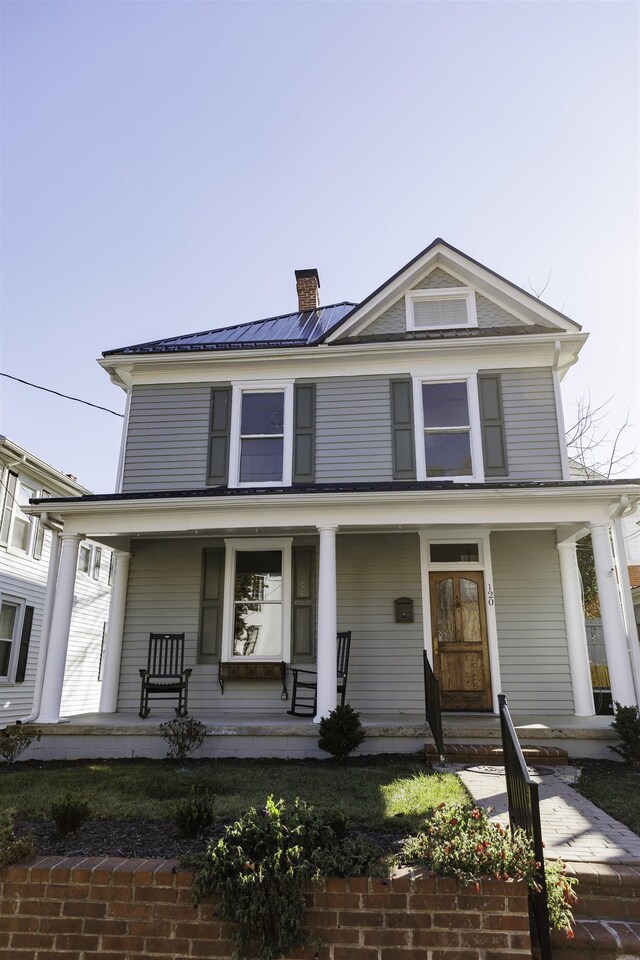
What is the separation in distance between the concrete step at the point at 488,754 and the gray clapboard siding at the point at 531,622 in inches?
75.0

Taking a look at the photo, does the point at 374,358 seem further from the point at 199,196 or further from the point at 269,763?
the point at 269,763

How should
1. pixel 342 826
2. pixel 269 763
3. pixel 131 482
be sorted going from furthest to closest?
1. pixel 131 482
2. pixel 269 763
3. pixel 342 826

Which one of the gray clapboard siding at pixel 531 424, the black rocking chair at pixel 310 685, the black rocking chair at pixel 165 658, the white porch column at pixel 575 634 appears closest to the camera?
the black rocking chair at pixel 310 685

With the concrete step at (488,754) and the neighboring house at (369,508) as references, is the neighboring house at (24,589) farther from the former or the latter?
the concrete step at (488,754)

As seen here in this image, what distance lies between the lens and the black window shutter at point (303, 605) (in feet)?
29.7

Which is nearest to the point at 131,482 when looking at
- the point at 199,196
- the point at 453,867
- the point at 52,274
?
the point at 52,274

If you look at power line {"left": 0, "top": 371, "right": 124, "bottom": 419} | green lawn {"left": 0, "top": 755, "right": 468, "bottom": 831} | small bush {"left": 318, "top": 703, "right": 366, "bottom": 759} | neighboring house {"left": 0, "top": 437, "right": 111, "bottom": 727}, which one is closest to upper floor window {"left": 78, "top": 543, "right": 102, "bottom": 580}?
neighboring house {"left": 0, "top": 437, "right": 111, "bottom": 727}

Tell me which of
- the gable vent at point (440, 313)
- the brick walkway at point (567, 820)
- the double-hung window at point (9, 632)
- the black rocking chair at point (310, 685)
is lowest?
the brick walkway at point (567, 820)

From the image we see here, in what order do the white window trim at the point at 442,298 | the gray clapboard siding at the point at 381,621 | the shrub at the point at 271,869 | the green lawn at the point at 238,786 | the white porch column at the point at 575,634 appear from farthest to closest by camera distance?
the white window trim at the point at 442,298
the gray clapboard siding at the point at 381,621
the white porch column at the point at 575,634
the green lawn at the point at 238,786
the shrub at the point at 271,869

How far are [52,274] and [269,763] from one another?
8496mm

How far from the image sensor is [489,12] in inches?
310

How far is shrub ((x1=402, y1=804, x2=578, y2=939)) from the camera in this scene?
119 inches

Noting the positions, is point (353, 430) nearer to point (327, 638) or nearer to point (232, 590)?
point (232, 590)

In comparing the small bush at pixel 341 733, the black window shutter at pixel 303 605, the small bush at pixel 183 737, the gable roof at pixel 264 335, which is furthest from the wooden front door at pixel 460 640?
the gable roof at pixel 264 335
